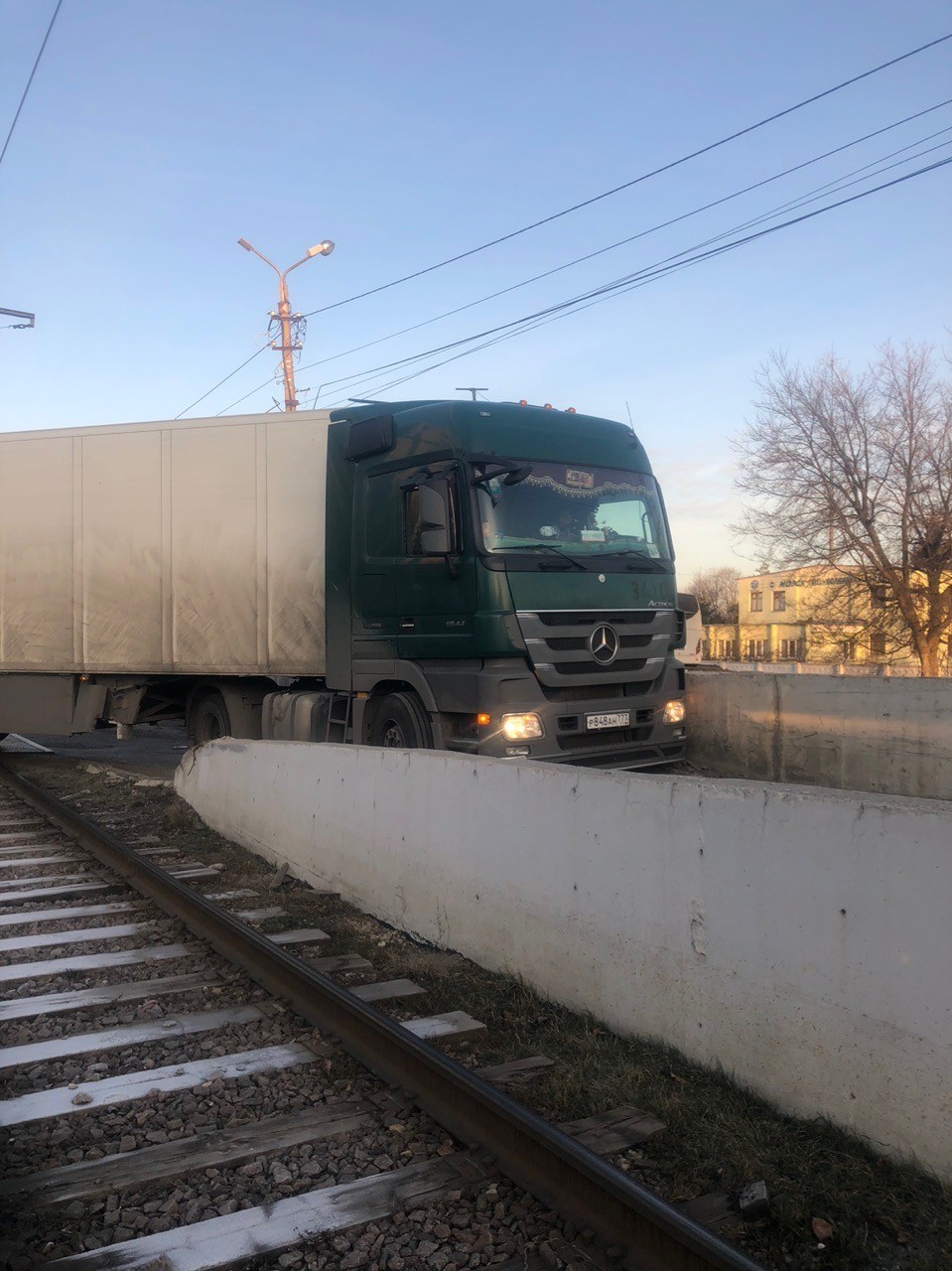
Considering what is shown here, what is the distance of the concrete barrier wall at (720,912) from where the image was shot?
320cm

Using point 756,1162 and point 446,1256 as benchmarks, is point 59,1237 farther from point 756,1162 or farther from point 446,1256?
point 756,1162

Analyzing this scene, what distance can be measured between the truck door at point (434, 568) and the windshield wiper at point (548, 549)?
385mm

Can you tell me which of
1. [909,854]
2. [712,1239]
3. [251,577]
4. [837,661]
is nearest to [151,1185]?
[712,1239]

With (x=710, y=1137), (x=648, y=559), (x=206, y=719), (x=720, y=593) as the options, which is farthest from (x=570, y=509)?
(x=720, y=593)

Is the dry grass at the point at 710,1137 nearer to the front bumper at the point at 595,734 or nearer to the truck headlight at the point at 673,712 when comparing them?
the front bumper at the point at 595,734

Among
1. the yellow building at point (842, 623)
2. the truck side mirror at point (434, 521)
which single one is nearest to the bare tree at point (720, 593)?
the yellow building at point (842, 623)

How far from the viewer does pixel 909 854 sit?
3207mm

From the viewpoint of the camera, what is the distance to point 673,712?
898 cm

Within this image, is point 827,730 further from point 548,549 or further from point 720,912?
point 720,912

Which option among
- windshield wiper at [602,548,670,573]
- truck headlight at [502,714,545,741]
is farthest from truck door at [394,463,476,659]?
windshield wiper at [602,548,670,573]

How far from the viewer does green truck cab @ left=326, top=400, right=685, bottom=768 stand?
7.98m

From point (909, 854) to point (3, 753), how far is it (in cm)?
1555

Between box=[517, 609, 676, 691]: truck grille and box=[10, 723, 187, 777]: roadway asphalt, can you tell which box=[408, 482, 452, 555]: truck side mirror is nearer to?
box=[517, 609, 676, 691]: truck grille

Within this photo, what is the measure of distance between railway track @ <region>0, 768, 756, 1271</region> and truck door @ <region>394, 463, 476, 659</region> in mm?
3130
